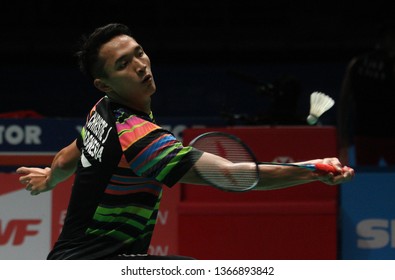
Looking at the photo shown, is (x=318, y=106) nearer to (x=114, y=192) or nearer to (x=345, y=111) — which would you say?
(x=114, y=192)

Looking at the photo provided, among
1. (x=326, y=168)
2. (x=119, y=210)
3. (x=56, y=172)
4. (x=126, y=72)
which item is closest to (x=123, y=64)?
(x=126, y=72)

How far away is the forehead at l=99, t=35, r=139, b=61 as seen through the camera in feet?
10.9

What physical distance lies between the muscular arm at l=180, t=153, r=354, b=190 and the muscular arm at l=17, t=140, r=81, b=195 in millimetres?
725

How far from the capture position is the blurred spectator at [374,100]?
6184 millimetres

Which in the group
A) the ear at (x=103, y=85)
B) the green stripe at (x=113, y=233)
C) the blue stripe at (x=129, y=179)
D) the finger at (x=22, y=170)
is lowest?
the green stripe at (x=113, y=233)

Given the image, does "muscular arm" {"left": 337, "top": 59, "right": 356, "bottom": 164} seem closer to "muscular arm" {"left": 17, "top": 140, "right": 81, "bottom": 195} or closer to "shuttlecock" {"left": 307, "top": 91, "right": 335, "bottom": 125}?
"shuttlecock" {"left": 307, "top": 91, "right": 335, "bottom": 125}

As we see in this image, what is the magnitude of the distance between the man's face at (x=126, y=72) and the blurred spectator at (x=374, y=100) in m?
3.04

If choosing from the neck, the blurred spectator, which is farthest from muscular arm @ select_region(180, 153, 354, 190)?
the blurred spectator

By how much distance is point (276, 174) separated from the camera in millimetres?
3092

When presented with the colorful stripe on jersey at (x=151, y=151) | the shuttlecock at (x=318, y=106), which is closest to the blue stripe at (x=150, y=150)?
the colorful stripe on jersey at (x=151, y=151)

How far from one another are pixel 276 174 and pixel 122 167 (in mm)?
528

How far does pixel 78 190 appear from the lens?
3289 millimetres

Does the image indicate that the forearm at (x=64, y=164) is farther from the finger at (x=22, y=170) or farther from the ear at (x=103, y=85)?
the ear at (x=103, y=85)

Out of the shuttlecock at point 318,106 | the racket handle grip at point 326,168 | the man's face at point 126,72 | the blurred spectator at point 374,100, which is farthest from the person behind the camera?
the blurred spectator at point 374,100
